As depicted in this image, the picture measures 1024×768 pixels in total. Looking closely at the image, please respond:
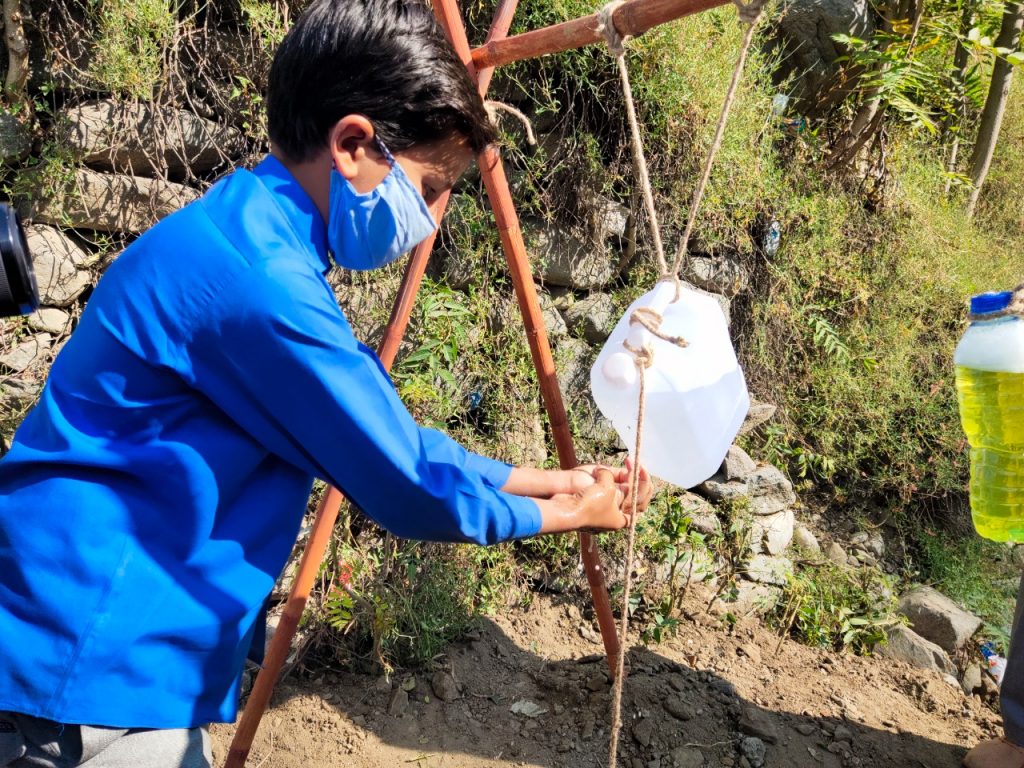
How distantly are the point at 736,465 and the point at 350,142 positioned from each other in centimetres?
292

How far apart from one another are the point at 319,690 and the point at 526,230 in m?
1.93

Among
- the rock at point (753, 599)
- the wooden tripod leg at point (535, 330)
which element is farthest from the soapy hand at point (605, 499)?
the rock at point (753, 599)

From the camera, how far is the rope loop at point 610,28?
→ 159 centimetres

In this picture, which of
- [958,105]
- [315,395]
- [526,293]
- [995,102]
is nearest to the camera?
[315,395]

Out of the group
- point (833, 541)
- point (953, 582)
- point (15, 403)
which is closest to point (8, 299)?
point (15, 403)

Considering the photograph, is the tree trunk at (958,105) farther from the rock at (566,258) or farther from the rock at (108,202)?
the rock at (108,202)

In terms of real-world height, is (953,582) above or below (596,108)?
below

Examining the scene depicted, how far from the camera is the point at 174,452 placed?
102cm

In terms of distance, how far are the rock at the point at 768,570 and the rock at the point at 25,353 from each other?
278 centimetres

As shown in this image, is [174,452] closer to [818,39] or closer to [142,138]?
[142,138]

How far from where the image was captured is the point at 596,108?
11.3ft

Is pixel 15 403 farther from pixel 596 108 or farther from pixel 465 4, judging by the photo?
pixel 596 108

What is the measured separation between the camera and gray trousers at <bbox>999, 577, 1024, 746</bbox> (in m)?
2.31

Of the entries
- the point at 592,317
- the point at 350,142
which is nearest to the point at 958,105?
the point at 592,317
